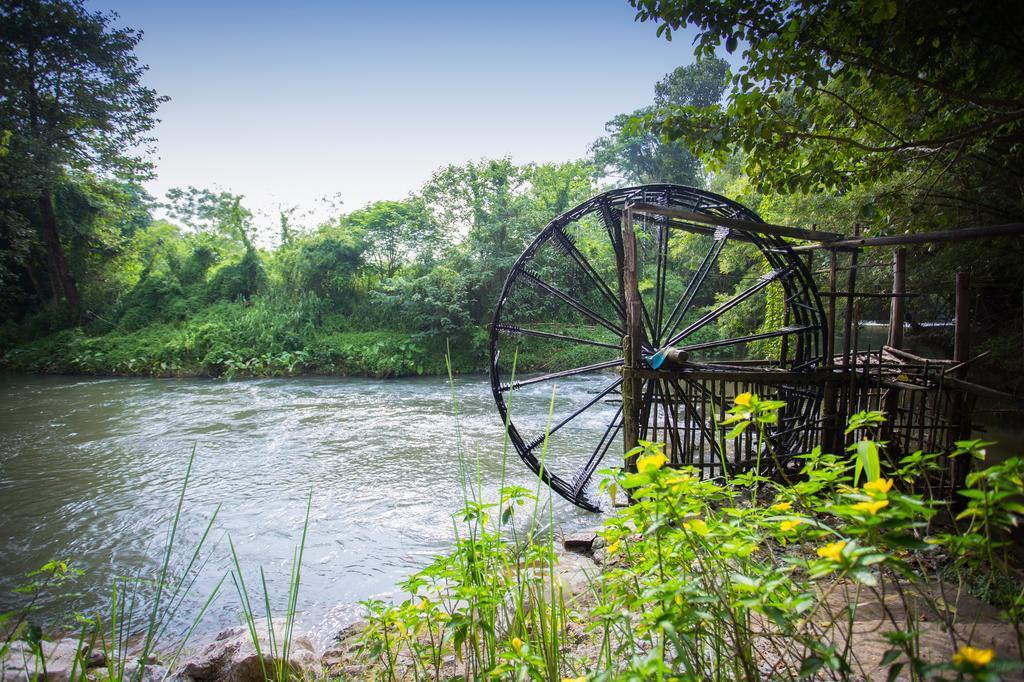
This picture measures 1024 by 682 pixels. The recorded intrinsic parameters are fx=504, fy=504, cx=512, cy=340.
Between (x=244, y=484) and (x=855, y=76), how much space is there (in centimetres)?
795

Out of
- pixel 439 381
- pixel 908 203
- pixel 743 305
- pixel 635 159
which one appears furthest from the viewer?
pixel 635 159

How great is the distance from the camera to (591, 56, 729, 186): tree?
951 inches

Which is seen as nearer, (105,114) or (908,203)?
(908,203)

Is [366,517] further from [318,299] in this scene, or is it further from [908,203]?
[318,299]

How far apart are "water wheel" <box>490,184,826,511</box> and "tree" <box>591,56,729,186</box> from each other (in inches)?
215

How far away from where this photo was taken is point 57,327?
17.3 metres

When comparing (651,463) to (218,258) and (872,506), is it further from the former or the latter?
(218,258)

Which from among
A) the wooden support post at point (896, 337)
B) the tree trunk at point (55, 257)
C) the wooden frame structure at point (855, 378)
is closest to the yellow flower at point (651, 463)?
the wooden frame structure at point (855, 378)

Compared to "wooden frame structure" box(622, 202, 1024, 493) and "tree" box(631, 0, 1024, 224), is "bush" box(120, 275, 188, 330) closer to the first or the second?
"wooden frame structure" box(622, 202, 1024, 493)

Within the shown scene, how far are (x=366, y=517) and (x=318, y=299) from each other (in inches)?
528

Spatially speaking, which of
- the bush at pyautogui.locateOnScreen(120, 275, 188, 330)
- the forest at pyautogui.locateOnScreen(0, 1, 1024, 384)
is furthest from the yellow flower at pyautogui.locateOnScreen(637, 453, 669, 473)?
the bush at pyautogui.locateOnScreen(120, 275, 188, 330)

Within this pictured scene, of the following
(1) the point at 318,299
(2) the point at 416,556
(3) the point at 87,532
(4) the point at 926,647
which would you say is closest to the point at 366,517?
(2) the point at 416,556

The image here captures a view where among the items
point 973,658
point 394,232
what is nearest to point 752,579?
point 973,658

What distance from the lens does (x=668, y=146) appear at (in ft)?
77.0
